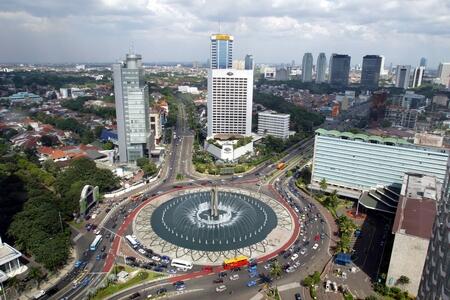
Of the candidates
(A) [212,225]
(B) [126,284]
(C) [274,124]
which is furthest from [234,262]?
(C) [274,124]

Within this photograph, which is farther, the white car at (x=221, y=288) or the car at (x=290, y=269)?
the car at (x=290, y=269)

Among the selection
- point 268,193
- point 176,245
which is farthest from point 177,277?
point 268,193

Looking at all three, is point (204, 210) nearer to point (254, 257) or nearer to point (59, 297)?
point (254, 257)

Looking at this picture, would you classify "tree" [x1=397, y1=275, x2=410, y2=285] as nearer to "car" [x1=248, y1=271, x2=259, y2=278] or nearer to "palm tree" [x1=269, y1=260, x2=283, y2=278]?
"palm tree" [x1=269, y1=260, x2=283, y2=278]

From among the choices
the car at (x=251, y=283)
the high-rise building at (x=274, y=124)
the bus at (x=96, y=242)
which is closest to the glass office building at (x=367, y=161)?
the car at (x=251, y=283)

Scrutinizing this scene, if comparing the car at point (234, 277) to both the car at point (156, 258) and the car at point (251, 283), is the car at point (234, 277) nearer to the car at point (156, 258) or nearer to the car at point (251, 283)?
the car at point (251, 283)

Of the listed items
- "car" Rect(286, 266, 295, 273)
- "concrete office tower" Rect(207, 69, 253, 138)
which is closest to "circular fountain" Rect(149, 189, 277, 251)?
"car" Rect(286, 266, 295, 273)

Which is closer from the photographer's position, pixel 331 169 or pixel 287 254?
pixel 287 254
